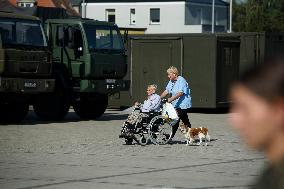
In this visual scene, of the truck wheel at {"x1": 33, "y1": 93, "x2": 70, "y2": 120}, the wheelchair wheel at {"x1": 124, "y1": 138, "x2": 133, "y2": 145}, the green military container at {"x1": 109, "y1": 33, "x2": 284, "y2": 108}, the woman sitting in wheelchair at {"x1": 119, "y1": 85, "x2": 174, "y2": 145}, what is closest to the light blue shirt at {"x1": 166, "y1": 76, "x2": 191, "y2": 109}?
the woman sitting in wheelchair at {"x1": 119, "y1": 85, "x2": 174, "y2": 145}

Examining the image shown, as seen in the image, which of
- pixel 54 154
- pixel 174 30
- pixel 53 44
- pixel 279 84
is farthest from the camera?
pixel 174 30

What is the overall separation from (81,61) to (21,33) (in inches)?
81.7

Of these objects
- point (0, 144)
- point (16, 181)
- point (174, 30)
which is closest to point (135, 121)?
point (0, 144)

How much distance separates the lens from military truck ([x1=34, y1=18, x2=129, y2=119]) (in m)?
23.5

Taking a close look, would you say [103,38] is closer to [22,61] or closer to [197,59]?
[22,61]

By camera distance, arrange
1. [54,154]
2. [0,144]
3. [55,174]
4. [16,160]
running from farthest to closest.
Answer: [0,144]
[54,154]
[16,160]
[55,174]

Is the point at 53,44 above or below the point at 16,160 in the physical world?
above

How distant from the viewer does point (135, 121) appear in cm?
1694

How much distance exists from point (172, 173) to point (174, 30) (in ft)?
267

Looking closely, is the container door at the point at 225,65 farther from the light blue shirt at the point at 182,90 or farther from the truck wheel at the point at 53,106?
the light blue shirt at the point at 182,90

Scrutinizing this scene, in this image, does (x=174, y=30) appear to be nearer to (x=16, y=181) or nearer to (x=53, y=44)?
(x=53, y=44)

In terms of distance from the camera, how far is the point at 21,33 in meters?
22.2

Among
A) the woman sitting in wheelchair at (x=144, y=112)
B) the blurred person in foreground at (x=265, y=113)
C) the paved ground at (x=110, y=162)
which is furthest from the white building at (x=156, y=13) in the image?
the blurred person in foreground at (x=265, y=113)

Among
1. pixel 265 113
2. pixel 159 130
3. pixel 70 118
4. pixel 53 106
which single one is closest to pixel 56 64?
pixel 53 106
